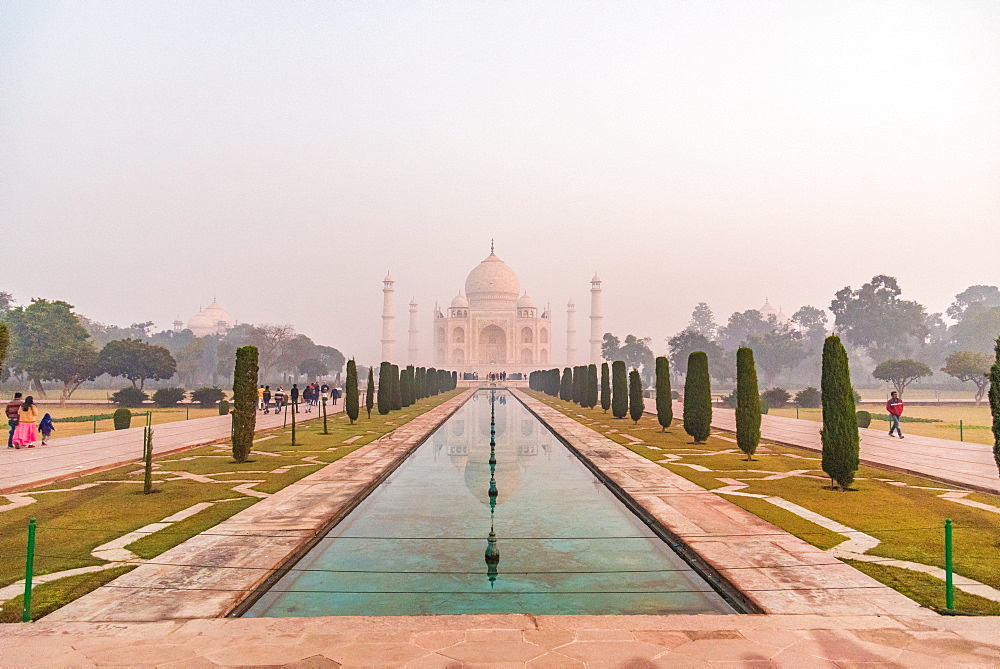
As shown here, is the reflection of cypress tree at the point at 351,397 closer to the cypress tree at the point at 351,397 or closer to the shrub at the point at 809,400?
the cypress tree at the point at 351,397

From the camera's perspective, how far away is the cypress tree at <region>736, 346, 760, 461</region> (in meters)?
12.2

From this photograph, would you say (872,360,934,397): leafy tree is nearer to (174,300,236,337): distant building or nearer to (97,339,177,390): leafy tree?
(97,339,177,390): leafy tree

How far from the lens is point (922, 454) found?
13.0 meters

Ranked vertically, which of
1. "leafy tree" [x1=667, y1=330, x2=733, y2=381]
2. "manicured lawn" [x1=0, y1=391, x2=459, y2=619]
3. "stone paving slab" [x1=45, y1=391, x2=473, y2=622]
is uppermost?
"leafy tree" [x1=667, y1=330, x2=733, y2=381]

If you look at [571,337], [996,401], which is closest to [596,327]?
[571,337]

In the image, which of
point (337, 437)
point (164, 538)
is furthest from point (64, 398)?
point (164, 538)

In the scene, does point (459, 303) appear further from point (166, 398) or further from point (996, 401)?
point (996, 401)

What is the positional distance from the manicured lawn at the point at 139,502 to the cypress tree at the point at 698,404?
761 cm

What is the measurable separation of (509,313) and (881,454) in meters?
69.0

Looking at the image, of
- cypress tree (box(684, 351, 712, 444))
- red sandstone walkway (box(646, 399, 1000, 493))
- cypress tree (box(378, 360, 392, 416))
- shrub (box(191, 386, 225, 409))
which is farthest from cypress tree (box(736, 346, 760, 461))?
shrub (box(191, 386, 225, 409))

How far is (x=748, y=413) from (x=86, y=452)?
1302cm

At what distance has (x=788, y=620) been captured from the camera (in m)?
4.23

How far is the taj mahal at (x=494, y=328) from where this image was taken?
80812 millimetres

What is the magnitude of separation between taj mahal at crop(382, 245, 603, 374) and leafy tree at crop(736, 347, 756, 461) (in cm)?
6475
